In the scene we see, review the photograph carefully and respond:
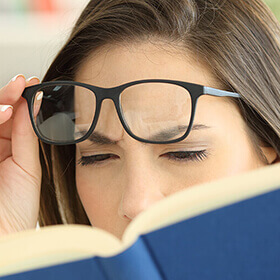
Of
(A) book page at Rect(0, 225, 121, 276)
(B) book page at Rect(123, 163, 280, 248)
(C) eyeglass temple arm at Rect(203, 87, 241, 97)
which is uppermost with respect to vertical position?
Answer: (B) book page at Rect(123, 163, 280, 248)

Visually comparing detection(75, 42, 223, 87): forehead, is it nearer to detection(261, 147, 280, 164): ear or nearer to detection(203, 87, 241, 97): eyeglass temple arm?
detection(203, 87, 241, 97): eyeglass temple arm

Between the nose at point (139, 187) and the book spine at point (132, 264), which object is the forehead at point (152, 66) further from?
the book spine at point (132, 264)

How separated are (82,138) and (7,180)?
9.3 inches

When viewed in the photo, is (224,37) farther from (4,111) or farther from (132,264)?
(132,264)

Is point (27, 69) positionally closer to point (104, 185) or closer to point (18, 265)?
point (104, 185)

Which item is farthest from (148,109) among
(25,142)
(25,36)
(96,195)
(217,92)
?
(25,36)

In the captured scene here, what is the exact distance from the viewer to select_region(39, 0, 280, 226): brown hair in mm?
870

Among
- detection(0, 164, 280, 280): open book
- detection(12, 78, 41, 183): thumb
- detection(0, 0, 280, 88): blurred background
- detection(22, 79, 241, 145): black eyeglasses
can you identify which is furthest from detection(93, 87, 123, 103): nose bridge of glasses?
detection(0, 0, 280, 88): blurred background

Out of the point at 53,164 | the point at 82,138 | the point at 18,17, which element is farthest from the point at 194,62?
the point at 18,17

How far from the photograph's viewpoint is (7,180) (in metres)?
1.00

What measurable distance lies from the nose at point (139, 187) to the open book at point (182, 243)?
36 cm

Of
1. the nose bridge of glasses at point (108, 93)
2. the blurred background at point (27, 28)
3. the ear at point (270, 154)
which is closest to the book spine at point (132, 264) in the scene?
the nose bridge of glasses at point (108, 93)

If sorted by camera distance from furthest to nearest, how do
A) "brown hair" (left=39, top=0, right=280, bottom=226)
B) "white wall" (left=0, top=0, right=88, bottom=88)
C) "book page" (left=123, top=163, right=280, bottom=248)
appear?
"white wall" (left=0, top=0, right=88, bottom=88) → "brown hair" (left=39, top=0, right=280, bottom=226) → "book page" (left=123, top=163, right=280, bottom=248)

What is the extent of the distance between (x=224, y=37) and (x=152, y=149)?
0.27m
